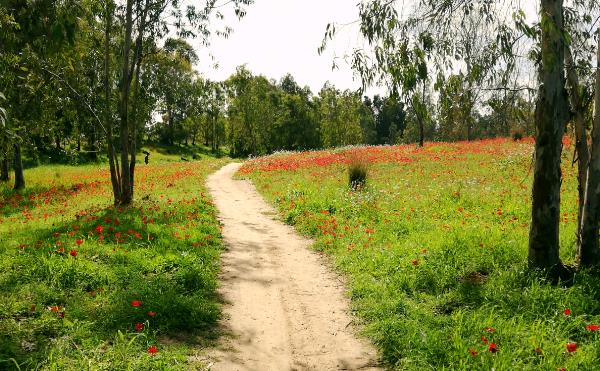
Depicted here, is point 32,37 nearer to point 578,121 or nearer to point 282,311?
point 282,311

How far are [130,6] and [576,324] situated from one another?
13705 mm

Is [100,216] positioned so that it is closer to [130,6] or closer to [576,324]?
[130,6]

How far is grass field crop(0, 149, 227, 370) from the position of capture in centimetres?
466

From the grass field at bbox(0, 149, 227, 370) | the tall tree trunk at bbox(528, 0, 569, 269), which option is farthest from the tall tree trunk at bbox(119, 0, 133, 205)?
the tall tree trunk at bbox(528, 0, 569, 269)

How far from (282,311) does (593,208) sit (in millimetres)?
5009

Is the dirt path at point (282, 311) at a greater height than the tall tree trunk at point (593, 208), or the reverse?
the tall tree trunk at point (593, 208)

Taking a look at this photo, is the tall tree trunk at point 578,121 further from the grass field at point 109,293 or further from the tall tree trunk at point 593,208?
the grass field at point 109,293

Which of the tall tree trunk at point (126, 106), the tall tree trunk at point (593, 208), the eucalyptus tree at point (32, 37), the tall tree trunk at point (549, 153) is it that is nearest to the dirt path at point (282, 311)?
the tall tree trunk at point (549, 153)

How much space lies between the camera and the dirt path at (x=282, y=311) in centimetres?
517

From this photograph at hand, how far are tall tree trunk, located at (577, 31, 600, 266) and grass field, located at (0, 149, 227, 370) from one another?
5.73m

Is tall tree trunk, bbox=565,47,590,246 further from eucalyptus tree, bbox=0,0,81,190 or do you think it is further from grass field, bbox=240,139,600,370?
eucalyptus tree, bbox=0,0,81,190

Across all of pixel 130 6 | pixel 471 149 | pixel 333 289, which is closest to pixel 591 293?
pixel 333 289

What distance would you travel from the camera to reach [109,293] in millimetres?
6336

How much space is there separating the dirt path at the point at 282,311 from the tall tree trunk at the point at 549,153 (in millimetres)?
3150
